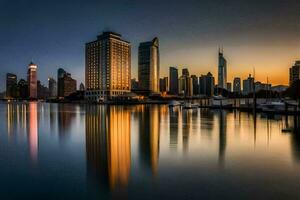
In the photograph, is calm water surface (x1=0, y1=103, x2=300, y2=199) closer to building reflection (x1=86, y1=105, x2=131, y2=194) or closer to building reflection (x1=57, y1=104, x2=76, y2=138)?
building reflection (x1=86, y1=105, x2=131, y2=194)

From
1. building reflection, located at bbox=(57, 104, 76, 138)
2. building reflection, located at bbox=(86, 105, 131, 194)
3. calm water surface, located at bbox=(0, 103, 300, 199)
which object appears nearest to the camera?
calm water surface, located at bbox=(0, 103, 300, 199)

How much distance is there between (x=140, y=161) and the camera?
16047mm

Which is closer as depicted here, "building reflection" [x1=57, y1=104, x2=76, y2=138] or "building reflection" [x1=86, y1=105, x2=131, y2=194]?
"building reflection" [x1=86, y1=105, x2=131, y2=194]

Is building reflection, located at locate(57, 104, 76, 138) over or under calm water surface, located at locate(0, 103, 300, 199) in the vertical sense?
under

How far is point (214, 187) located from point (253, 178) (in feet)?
8.23

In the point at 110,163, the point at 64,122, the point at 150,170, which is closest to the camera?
the point at 150,170

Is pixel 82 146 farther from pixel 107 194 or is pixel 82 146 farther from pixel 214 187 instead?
pixel 214 187

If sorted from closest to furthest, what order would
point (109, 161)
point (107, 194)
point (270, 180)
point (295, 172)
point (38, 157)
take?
point (107, 194) < point (270, 180) < point (295, 172) < point (109, 161) < point (38, 157)

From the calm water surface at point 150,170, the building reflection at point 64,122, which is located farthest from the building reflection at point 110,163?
the building reflection at point 64,122

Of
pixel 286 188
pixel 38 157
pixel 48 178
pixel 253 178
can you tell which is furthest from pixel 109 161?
pixel 286 188

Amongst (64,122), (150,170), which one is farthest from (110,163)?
(64,122)

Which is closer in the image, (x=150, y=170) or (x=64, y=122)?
(x=150, y=170)

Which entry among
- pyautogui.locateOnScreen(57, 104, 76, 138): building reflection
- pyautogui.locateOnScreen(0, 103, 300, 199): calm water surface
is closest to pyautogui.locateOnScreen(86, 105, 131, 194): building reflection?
pyautogui.locateOnScreen(0, 103, 300, 199): calm water surface

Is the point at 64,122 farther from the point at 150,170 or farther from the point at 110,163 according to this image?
the point at 150,170
